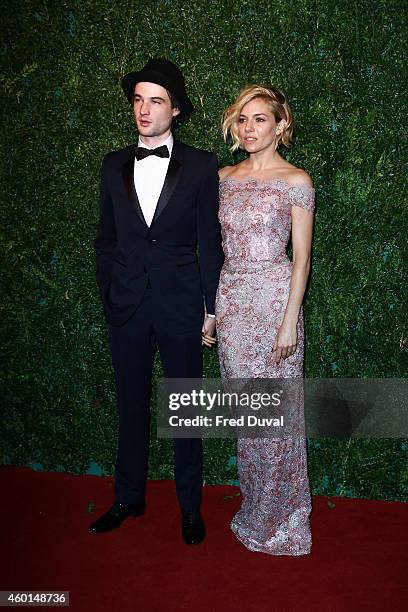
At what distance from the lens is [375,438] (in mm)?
3645

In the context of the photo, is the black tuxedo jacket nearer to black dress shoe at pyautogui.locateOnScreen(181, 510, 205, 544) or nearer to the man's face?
the man's face

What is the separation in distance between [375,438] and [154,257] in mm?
1588

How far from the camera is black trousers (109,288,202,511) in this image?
3158 millimetres

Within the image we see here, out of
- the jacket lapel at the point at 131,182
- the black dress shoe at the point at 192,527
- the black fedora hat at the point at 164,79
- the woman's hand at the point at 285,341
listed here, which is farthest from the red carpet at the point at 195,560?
the black fedora hat at the point at 164,79

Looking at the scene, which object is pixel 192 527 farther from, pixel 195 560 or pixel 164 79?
pixel 164 79

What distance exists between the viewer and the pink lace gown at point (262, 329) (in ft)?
9.83

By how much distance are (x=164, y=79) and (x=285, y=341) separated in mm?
1276

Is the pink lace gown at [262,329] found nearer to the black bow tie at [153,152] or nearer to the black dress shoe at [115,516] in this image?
the black bow tie at [153,152]

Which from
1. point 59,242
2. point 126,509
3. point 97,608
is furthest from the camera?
point 59,242

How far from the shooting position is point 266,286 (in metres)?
3.02

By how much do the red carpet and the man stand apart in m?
0.23

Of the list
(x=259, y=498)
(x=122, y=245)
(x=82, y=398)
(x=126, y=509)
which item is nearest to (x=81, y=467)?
(x=82, y=398)

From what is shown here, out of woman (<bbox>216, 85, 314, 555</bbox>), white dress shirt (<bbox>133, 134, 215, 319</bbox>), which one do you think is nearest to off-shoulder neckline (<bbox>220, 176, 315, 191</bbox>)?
woman (<bbox>216, 85, 314, 555</bbox>)

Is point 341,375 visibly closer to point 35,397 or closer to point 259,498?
point 259,498
